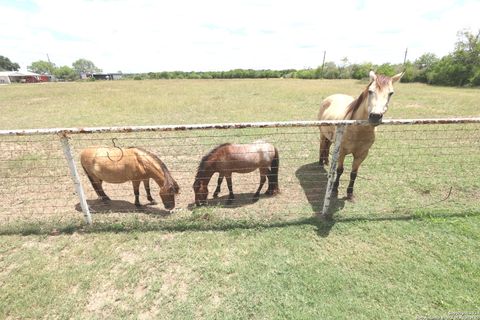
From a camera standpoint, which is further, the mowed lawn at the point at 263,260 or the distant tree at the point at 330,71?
the distant tree at the point at 330,71

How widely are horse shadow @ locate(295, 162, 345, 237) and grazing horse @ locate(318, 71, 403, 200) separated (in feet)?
1.03

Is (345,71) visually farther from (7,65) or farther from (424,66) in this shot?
(7,65)

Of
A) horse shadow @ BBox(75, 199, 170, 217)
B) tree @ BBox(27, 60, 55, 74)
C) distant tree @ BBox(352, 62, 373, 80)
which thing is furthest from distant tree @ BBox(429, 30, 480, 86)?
tree @ BBox(27, 60, 55, 74)

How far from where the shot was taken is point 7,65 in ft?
355

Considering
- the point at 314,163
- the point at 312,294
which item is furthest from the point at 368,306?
the point at 314,163

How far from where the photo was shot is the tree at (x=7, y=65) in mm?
106062

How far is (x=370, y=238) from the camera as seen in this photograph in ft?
12.1

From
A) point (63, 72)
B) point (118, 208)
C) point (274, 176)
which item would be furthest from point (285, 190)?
point (63, 72)

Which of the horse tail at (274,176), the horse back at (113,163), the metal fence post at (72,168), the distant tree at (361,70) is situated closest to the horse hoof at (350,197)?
the horse tail at (274,176)

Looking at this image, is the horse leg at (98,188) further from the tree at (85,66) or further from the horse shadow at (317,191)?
the tree at (85,66)

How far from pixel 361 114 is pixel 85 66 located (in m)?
173

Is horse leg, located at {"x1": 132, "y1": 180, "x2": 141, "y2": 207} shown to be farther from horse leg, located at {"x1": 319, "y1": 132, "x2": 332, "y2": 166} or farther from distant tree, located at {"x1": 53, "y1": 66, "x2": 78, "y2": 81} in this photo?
distant tree, located at {"x1": 53, "y1": 66, "x2": 78, "y2": 81}

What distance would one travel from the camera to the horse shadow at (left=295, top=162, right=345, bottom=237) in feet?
13.1

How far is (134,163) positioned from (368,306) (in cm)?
364
